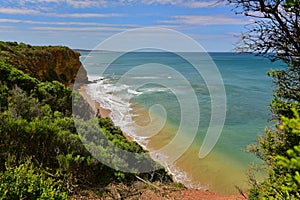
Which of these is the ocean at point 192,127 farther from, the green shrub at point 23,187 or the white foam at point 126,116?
the green shrub at point 23,187

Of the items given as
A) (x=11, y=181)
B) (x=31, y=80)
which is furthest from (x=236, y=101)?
(x=11, y=181)

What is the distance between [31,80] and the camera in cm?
1202

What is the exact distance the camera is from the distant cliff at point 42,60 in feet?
53.5

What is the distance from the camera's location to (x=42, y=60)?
2202 centimetres

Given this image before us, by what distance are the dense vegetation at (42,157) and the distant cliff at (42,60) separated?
7084mm

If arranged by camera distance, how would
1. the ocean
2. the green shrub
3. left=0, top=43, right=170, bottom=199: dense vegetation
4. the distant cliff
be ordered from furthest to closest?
1. the distant cliff
2. the ocean
3. left=0, top=43, right=170, bottom=199: dense vegetation
4. the green shrub

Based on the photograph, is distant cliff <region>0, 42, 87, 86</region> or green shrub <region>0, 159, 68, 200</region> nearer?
green shrub <region>0, 159, 68, 200</region>

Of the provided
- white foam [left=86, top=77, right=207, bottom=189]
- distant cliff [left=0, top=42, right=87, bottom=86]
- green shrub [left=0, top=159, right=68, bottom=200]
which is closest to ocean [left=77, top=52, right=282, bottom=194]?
white foam [left=86, top=77, right=207, bottom=189]

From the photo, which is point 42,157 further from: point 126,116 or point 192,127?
point 126,116

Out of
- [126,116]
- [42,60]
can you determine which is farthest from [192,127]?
[42,60]

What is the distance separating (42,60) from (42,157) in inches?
648

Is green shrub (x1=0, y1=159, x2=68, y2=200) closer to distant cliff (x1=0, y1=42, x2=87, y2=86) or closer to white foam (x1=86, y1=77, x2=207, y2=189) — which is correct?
white foam (x1=86, y1=77, x2=207, y2=189)

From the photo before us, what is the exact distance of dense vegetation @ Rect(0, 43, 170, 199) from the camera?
18.0 ft

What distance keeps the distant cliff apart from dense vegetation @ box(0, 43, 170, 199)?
7.08 m
